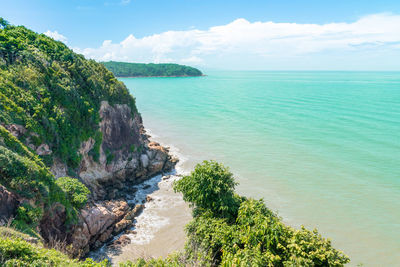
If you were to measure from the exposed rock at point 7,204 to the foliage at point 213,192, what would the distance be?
11.4 meters

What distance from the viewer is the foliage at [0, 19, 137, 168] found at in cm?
2212

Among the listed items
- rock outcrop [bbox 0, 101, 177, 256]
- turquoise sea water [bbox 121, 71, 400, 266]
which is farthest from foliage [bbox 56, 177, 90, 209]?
turquoise sea water [bbox 121, 71, 400, 266]

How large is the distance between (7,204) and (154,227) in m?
12.3

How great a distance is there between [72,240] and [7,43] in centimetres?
2391

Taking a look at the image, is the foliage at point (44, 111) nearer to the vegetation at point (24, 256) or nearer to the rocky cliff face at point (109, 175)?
the rocky cliff face at point (109, 175)

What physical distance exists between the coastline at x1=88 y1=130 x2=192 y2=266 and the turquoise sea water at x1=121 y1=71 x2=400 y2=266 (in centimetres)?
830

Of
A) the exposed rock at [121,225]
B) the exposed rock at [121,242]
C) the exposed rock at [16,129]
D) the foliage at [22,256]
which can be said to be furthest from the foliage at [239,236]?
the exposed rock at [16,129]

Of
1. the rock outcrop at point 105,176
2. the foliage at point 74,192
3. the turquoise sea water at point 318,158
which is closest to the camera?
the rock outcrop at point 105,176

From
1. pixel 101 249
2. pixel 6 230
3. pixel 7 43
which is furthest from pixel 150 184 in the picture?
pixel 7 43

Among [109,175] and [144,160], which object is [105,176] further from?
[144,160]

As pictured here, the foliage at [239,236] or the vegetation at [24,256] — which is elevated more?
the vegetation at [24,256]

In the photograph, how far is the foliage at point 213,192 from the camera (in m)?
17.4

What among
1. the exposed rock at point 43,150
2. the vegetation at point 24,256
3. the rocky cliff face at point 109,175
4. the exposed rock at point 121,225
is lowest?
the exposed rock at point 121,225

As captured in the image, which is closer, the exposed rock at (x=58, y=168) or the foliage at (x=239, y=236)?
the foliage at (x=239, y=236)
